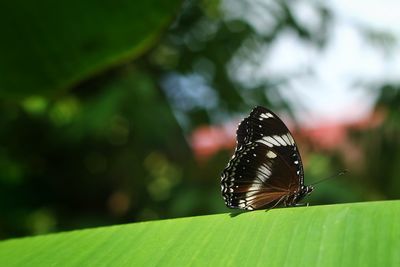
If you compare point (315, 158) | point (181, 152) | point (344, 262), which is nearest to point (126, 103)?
point (181, 152)

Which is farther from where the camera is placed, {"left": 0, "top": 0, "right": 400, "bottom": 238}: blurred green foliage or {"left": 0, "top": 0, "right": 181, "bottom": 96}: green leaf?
{"left": 0, "top": 0, "right": 400, "bottom": 238}: blurred green foliage

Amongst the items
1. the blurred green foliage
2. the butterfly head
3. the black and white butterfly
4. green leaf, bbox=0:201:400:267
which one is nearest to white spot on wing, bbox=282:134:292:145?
the black and white butterfly

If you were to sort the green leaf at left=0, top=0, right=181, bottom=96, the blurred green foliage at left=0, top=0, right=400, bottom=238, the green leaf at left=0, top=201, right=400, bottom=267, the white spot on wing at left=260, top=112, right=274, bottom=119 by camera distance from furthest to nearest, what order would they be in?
the blurred green foliage at left=0, top=0, right=400, bottom=238 < the green leaf at left=0, top=0, right=181, bottom=96 < the white spot on wing at left=260, top=112, right=274, bottom=119 < the green leaf at left=0, top=201, right=400, bottom=267

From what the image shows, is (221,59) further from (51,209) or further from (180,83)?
(51,209)

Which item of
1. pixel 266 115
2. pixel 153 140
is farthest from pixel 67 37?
pixel 153 140

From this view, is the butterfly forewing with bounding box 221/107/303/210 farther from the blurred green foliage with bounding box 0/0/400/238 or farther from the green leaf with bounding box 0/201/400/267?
the blurred green foliage with bounding box 0/0/400/238

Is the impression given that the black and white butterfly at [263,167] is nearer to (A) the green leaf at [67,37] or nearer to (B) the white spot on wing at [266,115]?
(B) the white spot on wing at [266,115]

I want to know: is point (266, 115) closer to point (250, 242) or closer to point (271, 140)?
point (271, 140)
